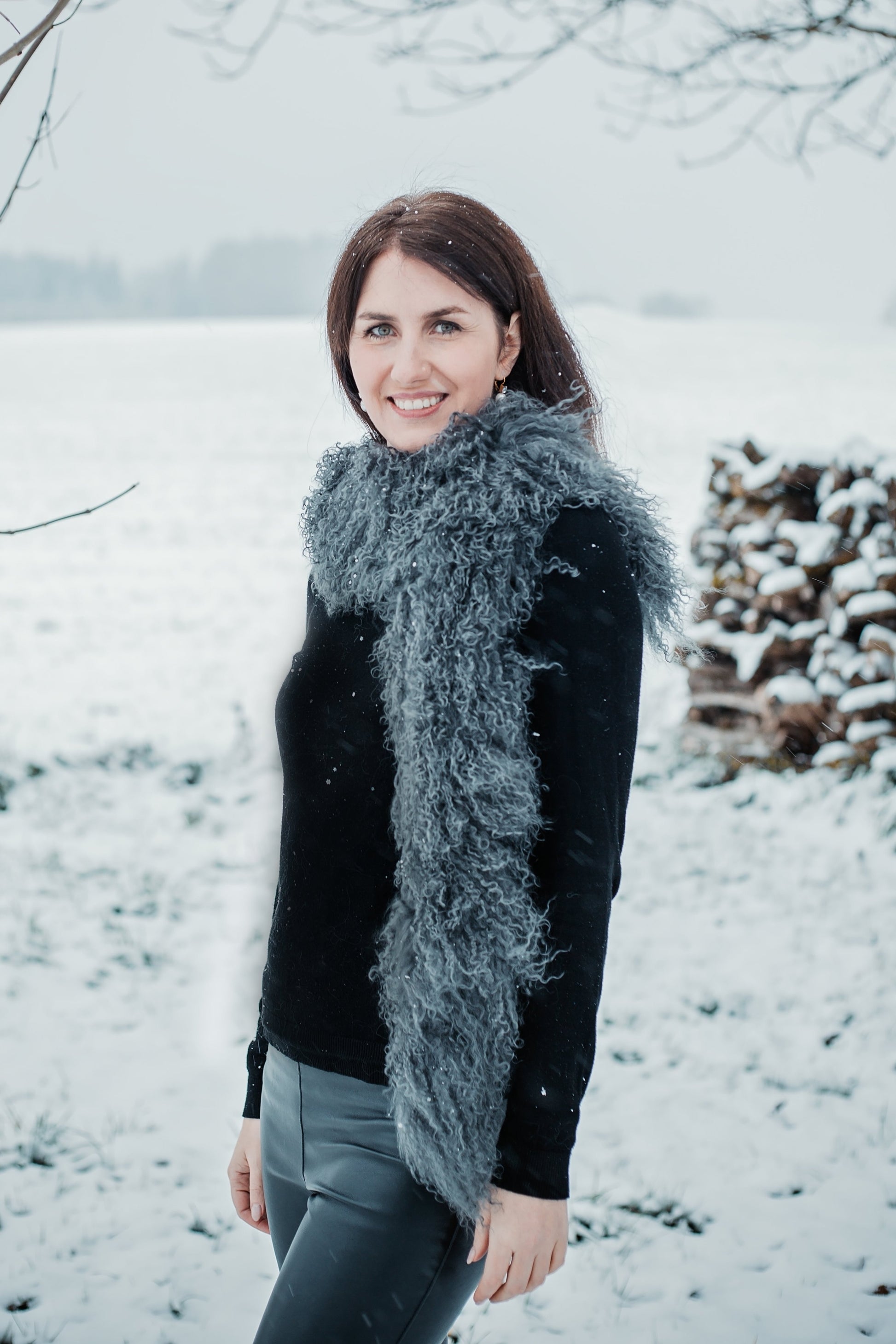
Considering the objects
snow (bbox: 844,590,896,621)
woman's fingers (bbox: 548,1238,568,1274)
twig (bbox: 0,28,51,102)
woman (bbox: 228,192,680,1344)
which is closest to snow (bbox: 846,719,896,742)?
snow (bbox: 844,590,896,621)

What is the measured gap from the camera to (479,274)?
5.31 feet

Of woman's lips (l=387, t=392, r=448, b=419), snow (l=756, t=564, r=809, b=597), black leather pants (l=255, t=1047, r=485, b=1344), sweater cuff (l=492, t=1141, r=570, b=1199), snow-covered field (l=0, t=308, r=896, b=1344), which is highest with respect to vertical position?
woman's lips (l=387, t=392, r=448, b=419)

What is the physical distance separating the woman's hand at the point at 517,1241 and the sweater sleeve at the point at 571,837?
0.02 m

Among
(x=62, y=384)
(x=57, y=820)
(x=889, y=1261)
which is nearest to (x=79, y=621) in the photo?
(x=57, y=820)

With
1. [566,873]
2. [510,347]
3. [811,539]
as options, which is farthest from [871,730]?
[566,873]

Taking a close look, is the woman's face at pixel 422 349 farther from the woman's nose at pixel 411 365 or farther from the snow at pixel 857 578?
the snow at pixel 857 578

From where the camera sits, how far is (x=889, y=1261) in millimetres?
2760

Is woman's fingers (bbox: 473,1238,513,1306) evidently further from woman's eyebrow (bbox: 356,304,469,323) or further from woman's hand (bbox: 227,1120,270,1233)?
woman's eyebrow (bbox: 356,304,469,323)

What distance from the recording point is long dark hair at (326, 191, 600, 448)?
161cm

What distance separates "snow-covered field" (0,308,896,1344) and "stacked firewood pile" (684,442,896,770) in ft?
1.29

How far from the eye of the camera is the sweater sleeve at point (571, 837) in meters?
1.32

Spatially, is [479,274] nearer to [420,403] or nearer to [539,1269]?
[420,403]

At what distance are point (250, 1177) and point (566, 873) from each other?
37.9 inches

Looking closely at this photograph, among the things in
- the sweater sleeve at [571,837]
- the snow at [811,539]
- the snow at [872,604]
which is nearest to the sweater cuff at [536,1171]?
the sweater sleeve at [571,837]
